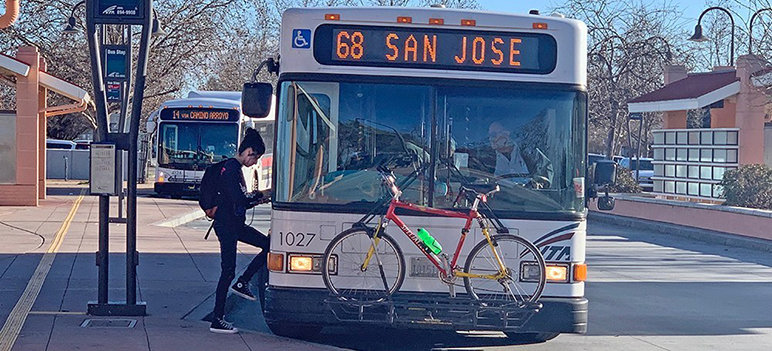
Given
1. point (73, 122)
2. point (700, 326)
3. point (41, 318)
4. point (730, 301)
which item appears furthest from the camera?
point (73, 122)

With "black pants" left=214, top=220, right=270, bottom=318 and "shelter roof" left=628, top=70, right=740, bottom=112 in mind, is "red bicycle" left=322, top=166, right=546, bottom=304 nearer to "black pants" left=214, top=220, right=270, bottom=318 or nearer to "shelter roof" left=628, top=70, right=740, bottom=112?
"black pants" left=214, top=220, right=270, bottom=318

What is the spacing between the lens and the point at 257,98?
8305 millimetres

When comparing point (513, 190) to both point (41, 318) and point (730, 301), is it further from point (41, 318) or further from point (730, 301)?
point (730, 301)

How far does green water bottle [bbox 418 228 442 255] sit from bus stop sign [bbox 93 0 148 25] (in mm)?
3383

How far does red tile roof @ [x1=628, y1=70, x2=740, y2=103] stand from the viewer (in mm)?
26328

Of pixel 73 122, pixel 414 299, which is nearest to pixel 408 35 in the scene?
pixel 414 299

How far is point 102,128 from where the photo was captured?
386 inches

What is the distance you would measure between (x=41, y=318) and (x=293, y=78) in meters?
3.37

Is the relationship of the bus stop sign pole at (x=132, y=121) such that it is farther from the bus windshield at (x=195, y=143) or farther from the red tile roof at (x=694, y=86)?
the bus windshield at (x=195, y=143)

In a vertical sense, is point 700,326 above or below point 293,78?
below

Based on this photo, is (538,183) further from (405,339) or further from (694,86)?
(694,86)

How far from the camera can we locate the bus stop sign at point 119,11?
9445 mm

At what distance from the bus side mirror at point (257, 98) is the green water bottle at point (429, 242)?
5.13 ft

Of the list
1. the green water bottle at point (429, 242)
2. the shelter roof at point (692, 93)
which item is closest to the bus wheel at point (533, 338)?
the green water bottle at point (429, 242)
